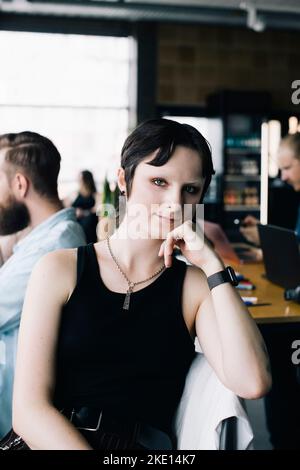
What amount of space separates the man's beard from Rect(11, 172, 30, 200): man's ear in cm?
3

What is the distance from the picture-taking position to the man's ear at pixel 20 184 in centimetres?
185

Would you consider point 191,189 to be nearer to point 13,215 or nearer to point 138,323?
point 138,323

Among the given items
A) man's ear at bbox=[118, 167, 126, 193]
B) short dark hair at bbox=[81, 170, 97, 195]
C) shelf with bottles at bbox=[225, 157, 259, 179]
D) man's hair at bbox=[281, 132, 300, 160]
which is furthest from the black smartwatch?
shelf with bottles at bbox=[225, 157, 259, 179]

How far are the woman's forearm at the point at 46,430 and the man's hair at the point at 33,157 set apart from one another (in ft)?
2.95

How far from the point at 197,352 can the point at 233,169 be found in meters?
6.57

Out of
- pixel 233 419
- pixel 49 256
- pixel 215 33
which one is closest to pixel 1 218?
pixel 49 256

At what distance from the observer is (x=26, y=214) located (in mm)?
1916

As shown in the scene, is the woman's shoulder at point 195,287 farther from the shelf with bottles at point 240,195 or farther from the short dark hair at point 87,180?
the shelf with bottles at point 240,195

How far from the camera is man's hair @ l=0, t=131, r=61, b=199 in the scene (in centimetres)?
185

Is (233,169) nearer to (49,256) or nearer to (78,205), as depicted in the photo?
(78,205)

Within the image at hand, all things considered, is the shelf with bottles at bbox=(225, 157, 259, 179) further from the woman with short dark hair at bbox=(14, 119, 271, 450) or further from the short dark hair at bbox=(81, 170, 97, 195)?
the woman with short dark hair at bbox=(14, 119, 271, 450)

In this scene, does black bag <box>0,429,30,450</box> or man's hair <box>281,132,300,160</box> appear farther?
man's hair <box>281,132,300,160</box>

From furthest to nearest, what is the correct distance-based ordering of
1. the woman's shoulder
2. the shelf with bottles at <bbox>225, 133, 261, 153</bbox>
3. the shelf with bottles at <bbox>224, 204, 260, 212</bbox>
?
the shelf with bottles at <bbox>224, 204, 260, 212</bbox>
the shelf with bottles at <bbox>225, 133, 261, 153</bbox>
the woman's shoulder

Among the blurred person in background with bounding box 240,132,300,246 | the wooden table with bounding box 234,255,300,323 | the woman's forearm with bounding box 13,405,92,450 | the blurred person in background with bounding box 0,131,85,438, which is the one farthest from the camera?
the blurred person in background with bounding box 240,132,300,246
